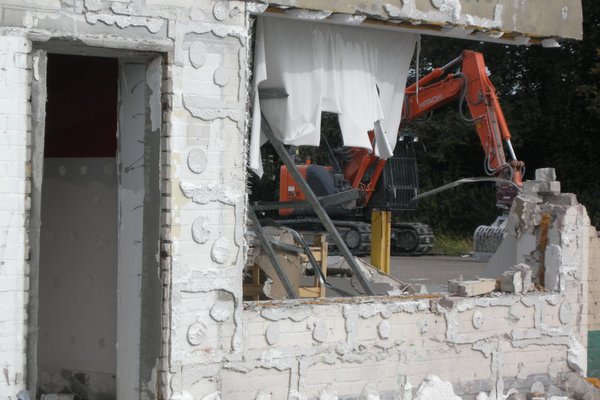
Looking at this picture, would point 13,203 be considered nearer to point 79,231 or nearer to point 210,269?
point 210,269

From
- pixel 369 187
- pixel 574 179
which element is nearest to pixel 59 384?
pixel 369 187

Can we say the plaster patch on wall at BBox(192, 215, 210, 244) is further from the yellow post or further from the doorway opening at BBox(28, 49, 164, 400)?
the yellow post

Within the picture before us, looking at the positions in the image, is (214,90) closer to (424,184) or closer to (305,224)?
(305,224)

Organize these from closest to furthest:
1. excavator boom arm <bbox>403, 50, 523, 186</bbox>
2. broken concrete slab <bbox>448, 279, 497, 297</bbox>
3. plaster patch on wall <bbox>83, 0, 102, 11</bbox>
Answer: plaster patch on wall <bbox>83, 0, 102, 11</bbox> < broken concrete slab <bbox>448, 279, 497, 297</bbox> < excavator boom arm <bbox>403, 50, 523, 186</bbox>

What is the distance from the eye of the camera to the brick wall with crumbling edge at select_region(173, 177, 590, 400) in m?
6.78

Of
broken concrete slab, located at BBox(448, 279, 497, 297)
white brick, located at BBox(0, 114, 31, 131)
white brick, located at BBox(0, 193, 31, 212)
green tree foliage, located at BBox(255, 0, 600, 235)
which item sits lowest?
broken concrete slab, located at BBox(448, 279, 497, 297)

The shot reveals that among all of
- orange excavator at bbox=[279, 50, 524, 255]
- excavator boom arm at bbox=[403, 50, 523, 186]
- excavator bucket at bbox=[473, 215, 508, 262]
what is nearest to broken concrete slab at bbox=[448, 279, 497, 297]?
excavator boom arm at bbox=[403, 50, 523, 186]

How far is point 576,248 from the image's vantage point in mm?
8750

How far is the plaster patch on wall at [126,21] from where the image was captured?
6.13 meters

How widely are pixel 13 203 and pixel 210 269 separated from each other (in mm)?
1387

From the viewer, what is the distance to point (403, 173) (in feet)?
71.3

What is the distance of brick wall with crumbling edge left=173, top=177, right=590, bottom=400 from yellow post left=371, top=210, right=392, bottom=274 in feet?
17.0

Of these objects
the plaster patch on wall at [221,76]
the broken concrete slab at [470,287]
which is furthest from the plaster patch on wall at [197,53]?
the broken concrete slab at [470,287]

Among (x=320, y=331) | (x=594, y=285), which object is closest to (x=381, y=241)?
(x=594, y=285)
